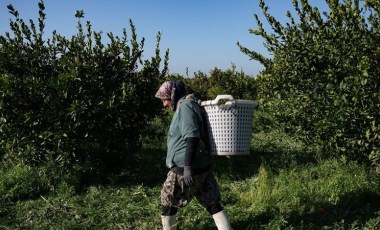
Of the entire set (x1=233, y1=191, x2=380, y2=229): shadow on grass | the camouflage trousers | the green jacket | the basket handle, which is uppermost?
the basket handle

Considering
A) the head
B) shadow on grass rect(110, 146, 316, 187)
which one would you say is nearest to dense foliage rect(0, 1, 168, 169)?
shadow on grass rect(110, 146, 316, 187)

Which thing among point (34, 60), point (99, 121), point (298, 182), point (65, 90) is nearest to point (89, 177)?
point (99, 121)

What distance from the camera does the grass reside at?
4656 mm

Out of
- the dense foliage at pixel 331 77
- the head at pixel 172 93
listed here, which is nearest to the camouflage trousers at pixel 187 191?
the head at pixel 172 93

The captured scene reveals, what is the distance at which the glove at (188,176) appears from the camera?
369 cm

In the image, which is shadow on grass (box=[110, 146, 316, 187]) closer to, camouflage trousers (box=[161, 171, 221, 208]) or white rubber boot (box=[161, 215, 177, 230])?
white rubber boot (box=[161, 215, 177, 230])

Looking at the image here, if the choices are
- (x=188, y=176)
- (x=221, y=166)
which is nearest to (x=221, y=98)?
(x=188, y=176)

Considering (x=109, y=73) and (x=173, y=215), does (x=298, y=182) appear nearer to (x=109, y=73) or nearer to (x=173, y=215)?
(x=173, y=215)

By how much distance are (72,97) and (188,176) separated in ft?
8.55

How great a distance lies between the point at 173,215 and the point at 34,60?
313 cm

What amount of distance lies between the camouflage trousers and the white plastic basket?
0.29 m

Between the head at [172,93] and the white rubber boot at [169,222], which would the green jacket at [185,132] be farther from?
the white rubber boot at [169,222]

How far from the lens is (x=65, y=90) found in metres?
5.61

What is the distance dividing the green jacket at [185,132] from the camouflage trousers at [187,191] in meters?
0.14
